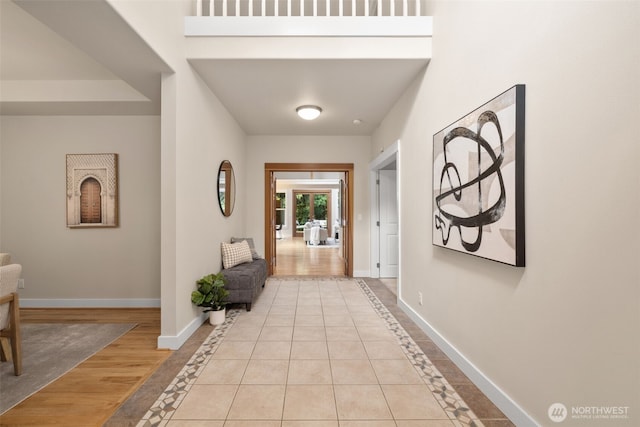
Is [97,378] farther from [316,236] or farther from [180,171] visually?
[316,236]

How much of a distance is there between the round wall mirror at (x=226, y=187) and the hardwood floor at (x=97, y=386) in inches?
67.2

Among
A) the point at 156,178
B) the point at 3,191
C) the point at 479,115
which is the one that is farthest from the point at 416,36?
the point at 3,191

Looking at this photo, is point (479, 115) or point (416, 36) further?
point (416, 36)

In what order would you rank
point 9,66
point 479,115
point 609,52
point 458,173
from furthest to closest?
point 9,66, point 458,173, point 479,115, point 609,52

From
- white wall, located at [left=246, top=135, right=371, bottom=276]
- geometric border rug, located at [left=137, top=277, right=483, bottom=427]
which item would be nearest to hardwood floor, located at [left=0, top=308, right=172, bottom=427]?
geometric border rug, located at [left=137, top=277, right=483, bottom=427]

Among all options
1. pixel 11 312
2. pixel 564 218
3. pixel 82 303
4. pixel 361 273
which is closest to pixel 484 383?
pixel 564 218

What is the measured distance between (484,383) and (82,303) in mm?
4700

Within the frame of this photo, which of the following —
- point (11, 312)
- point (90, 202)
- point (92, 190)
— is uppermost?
point (92, 190)

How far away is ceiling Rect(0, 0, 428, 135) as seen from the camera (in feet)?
7.21

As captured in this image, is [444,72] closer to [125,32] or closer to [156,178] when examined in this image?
[125,32]

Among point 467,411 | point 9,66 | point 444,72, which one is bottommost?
point 467,411

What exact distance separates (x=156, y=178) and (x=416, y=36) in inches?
140

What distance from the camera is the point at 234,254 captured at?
397cm

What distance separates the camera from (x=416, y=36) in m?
2.80
